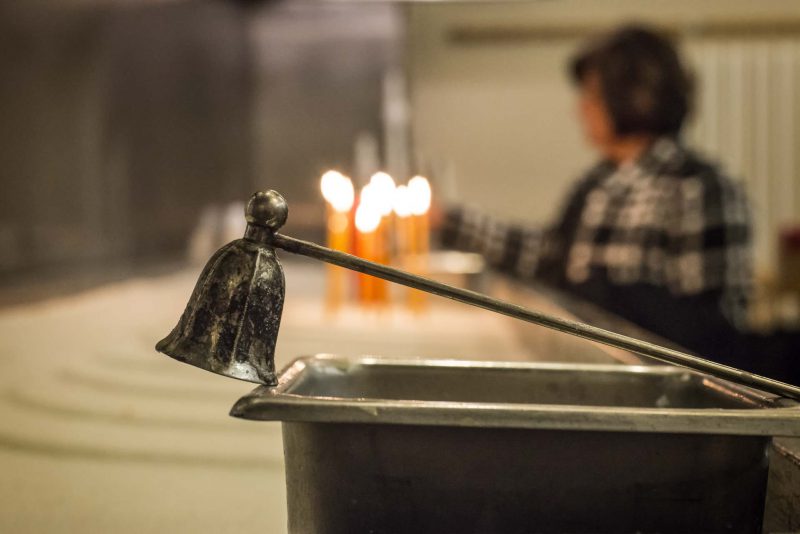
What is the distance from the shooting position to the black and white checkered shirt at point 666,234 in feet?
6.34

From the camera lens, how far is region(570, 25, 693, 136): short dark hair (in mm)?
2141

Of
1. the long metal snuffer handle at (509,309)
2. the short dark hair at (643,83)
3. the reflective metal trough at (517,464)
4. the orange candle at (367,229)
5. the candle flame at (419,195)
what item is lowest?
the reflective metal trough at (517,464)

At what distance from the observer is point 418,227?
174 cm

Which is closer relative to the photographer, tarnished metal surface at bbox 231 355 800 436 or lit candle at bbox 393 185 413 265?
tarnished metal surface at bbox 231 355 800 436

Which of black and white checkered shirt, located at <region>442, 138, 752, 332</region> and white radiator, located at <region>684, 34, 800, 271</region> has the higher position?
white radiator, located at <region>684, 34, 800, 271</region>

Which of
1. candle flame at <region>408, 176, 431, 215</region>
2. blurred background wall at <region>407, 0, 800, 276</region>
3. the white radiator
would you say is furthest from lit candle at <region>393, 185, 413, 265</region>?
the white radiator

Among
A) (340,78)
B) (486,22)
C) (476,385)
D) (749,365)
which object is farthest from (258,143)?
(476,385)

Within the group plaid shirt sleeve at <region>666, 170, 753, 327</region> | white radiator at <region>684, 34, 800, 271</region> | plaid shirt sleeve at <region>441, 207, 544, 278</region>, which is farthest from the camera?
white radiator at <region>684, 34, 800, 271</region>

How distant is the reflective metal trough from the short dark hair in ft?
6.08

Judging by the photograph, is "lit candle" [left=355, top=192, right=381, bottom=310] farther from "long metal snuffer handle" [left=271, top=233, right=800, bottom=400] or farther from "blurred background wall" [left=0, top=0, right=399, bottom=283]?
"long metal snuffer handle" [left=271, top=233, right=800, bottom=400]

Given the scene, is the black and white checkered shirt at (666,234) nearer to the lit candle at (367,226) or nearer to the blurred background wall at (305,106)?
the lit candle at (367,226)

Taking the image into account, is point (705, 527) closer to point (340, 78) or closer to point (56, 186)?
point (56, 186)

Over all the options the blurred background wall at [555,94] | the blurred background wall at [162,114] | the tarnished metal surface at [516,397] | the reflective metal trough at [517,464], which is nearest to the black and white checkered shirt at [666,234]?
the blurred background wall at [162,114]

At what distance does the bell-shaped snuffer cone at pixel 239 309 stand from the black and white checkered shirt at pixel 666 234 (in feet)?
5.56
